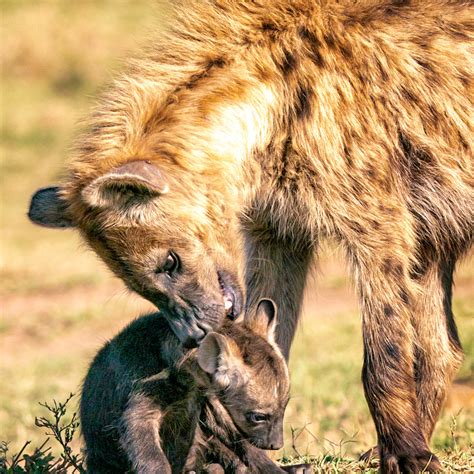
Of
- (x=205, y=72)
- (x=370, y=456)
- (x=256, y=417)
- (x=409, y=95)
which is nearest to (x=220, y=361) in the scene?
(x=256, y=417)

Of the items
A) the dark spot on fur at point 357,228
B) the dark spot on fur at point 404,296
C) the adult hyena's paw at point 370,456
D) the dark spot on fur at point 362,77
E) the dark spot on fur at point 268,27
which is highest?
the dark spot on fur at point 268,27

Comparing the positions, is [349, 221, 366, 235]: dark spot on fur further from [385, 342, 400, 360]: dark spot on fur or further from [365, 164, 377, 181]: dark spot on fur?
[385, 342, 400, 360]: dark spot on fur

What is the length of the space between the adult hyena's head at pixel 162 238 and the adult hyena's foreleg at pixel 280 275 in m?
0.74

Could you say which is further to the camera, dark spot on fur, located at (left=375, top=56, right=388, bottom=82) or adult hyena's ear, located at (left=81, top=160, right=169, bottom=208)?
dark spot on fur, located at (left=375, top=56, right=388, bottom=82)

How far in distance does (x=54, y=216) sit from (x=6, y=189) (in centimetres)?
1049

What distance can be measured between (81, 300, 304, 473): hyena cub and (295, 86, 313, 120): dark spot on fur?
0.87 metres

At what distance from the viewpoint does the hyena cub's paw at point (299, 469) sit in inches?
179

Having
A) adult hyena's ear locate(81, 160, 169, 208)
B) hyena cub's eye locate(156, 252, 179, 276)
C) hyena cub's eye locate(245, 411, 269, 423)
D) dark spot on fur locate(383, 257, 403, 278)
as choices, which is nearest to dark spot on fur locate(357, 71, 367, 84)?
dark spot on fur locate(383, 257, 403, 278)

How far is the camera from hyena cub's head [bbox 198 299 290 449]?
13.7ft

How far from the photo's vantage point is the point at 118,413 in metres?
4.32

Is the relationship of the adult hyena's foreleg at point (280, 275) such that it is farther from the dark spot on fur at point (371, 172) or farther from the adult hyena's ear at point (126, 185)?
the adult hyena's ear at point (126, 185)

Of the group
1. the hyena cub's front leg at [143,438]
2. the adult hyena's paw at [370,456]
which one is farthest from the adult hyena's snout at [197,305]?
the adult hyena's paw at [370,456]

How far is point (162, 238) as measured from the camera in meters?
4.56

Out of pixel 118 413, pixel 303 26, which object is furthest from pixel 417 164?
pixel 118 413
